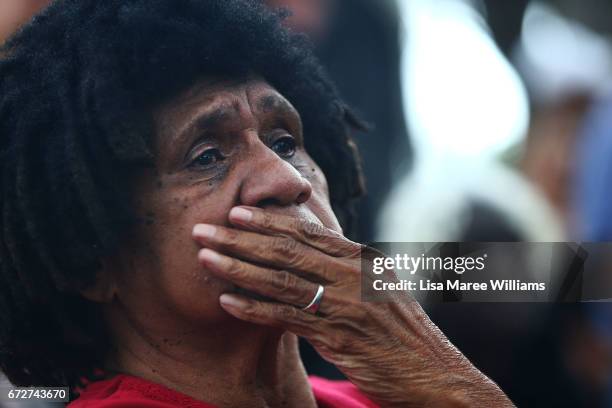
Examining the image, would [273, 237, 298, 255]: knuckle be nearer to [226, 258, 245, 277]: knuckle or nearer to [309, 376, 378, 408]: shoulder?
[226, 258, 245, 277]: knuckle

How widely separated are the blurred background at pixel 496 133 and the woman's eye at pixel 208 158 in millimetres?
1194

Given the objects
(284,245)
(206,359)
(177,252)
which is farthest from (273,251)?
(206,359)

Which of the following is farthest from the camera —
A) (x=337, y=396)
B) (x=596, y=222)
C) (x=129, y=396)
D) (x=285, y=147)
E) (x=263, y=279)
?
(x=596, y=222)

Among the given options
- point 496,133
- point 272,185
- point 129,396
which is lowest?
point 129,396

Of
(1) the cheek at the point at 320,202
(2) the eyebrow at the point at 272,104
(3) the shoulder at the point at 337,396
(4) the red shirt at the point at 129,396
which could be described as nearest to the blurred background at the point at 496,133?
(3) the shoulder at the point at 337,396

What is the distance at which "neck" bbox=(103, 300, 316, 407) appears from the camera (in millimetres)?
1934

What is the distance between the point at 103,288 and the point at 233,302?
Answer: 0.38 m

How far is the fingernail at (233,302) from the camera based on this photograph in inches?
69.7

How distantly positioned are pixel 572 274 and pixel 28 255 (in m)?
1.49

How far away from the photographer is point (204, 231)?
179 centimetres

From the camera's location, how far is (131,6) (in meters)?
1.92

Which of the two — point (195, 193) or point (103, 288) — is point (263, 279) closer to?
point (195, 193)

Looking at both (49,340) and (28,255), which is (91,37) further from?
(49,340)

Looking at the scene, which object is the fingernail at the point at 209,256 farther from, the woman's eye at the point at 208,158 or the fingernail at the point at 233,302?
the woman's eye at the point at 208,158
